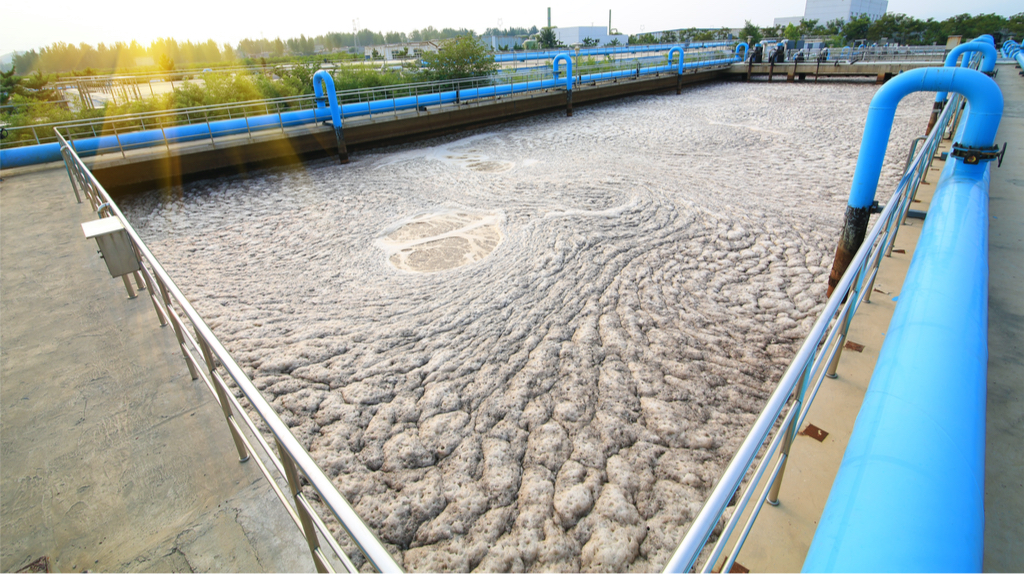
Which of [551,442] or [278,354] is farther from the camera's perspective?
[278,354]

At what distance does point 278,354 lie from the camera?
5480mm

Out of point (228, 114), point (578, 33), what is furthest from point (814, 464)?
point (578, 33)

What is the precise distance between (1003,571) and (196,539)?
10.9ft

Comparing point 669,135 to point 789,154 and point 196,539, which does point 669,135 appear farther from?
point 196,539

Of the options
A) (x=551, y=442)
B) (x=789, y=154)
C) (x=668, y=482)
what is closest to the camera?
(x=668, y=482)

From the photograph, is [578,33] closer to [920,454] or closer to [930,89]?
[930,89]

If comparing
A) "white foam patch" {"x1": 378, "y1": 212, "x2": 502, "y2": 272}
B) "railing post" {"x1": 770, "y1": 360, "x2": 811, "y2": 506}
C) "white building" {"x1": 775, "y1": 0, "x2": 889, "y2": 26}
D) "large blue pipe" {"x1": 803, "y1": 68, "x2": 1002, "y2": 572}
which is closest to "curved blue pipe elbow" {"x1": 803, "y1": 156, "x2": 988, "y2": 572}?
"large blue pipe" {"x1": 803, "y1": 68, "x2": 1002, "y2": 572}

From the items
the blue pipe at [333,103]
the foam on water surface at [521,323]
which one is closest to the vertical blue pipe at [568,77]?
the foam on water surface at [521,323]

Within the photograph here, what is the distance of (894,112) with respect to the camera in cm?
460

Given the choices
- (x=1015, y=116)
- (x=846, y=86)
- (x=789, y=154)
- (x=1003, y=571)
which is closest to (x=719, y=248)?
(x=1003, y=571)

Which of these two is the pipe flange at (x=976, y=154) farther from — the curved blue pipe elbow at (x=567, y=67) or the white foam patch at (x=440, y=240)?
the curved blue pipe elbow at (x=567, y=67)

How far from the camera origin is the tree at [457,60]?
29.7 metres

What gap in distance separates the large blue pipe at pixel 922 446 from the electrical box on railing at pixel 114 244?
4.19 meters

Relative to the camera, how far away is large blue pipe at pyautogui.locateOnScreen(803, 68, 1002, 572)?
1.36 metres
